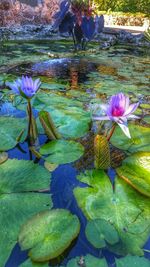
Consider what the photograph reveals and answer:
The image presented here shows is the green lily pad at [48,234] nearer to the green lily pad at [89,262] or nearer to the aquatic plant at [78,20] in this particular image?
the green lily pad at [89,262]

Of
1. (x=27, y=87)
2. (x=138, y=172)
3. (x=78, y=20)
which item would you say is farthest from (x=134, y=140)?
(x=78, y=20)

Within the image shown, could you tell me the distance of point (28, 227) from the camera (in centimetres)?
81

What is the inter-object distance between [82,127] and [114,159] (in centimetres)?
32

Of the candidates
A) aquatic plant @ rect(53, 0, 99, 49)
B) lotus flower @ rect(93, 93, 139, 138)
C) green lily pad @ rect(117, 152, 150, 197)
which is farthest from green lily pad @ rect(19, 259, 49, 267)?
aquatic plant @ rect(53, 0, 99, 49)

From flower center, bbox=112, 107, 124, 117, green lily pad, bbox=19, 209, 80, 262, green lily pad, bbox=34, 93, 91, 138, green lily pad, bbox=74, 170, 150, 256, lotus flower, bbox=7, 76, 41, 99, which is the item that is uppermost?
lotus flower, bbox=7, 76, 41, 99

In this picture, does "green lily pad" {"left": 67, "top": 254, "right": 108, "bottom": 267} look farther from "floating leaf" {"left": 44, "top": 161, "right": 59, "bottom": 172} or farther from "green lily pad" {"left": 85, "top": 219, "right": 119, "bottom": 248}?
"floating leaf" {"left": 44, "top": 161, "right": 59, "bottom": 172}

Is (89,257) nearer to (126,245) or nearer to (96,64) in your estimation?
(126,245)

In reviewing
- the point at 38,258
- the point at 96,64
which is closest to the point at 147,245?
the point at 38,258

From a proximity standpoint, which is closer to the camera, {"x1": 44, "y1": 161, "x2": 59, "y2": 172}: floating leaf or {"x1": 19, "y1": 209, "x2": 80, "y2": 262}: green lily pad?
{"x1": 19, "y1": 209, "x2": 80, "y2": 262}: green lily pad

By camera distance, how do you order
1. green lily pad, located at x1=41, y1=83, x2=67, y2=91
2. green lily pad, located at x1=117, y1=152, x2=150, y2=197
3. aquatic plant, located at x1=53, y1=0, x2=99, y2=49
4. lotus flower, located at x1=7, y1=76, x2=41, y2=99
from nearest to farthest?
green lily pad, located at x1=117, y1=152, x2=150, y2=197 < lotus flower, located at x1=7, y1=76, x2=41, y2=99 < green lily pad, located at x1=41, y1=83, x2=67, y2=91 < aquatic plant, located at x1=53, y1=0, x2=99, y2=49

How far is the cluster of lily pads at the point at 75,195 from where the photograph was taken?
0.78m

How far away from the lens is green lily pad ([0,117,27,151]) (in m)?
1.35

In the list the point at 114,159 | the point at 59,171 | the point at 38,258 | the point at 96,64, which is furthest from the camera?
the point at 96,64

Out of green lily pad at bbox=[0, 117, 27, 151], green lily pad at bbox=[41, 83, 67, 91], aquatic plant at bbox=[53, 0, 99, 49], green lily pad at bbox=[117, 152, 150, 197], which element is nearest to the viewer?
green lily pad at bbox=[117, 152, 150, 197]
